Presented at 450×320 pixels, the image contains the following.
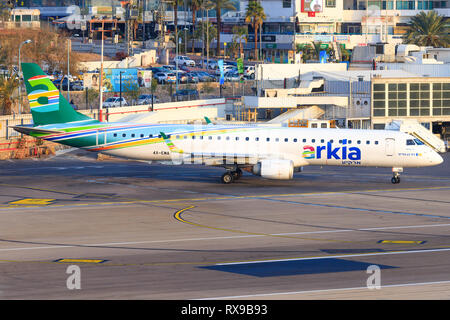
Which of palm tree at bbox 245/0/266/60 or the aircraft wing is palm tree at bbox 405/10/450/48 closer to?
palm tree at bbox 245/0/266/60

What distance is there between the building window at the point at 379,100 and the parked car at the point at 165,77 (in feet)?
182

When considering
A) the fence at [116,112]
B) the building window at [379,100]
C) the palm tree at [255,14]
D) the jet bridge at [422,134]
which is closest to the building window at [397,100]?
the building window at [379,100]

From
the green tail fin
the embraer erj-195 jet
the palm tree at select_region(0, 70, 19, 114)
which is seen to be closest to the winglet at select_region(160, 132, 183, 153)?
the embraer erj-195 jet

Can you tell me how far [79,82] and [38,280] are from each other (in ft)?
308

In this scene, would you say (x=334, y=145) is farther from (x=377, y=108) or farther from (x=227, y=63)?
(x=227, y=63)

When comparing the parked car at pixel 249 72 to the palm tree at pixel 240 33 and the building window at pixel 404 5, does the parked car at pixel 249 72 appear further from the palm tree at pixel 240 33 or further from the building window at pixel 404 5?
the building window at pixel 404 5

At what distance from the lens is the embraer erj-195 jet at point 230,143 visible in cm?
5203

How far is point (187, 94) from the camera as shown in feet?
374

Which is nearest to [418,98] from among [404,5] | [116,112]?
[116,112]

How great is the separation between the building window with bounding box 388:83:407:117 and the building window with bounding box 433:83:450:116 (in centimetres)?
339

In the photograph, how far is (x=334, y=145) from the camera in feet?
170

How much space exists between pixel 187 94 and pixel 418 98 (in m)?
43.2

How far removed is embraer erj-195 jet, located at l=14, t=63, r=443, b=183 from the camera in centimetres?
5203
